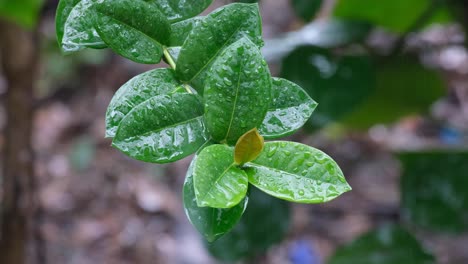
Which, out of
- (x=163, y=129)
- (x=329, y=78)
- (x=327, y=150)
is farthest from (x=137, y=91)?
(x=327, y=150)

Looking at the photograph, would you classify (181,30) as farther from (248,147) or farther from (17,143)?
(17,143)

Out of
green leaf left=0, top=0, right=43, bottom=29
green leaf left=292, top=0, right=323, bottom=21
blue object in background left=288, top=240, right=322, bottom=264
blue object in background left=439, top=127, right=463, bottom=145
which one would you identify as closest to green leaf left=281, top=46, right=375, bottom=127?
green leaf left=292, top=0, right=323, bottom=21

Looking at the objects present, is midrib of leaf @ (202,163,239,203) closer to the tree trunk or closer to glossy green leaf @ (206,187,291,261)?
glossy green leaf @ (206,187,291,261)

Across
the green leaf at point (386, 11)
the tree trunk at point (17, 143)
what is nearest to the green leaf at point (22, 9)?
the tree trunk at point (17, 143)

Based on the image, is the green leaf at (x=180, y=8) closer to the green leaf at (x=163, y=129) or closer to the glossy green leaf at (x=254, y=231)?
the green leaf at (x=163, y=129)

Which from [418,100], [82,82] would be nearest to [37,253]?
[418,100]

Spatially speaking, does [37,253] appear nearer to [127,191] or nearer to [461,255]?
[127,191]
